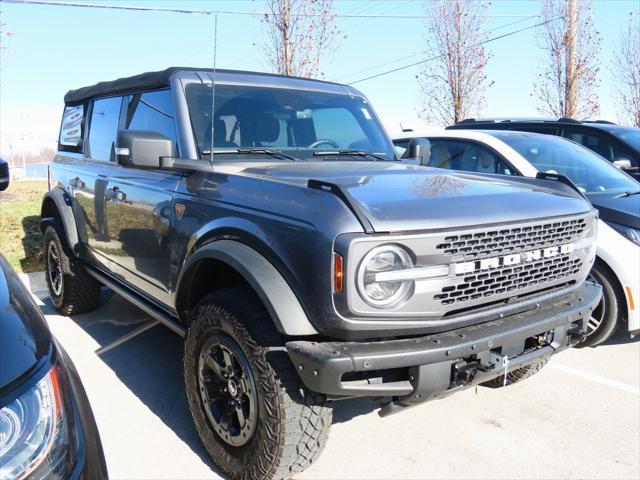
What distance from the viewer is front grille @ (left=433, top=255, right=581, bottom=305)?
7.43 ft

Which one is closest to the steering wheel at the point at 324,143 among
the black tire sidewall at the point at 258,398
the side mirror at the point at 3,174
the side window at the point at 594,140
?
the black tire sidewall at the point at 258,398

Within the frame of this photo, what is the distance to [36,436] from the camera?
1.37 m

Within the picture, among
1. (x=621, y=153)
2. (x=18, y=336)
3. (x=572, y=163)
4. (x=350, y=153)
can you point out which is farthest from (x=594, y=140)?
(x=18, y=336)

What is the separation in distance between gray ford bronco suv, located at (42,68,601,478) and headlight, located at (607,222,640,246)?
1.32 metres

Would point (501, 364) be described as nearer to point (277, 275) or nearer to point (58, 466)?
point (277, 275)

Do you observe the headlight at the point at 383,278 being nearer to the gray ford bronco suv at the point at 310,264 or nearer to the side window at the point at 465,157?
the gray ford bronco suv at the point at 310,264

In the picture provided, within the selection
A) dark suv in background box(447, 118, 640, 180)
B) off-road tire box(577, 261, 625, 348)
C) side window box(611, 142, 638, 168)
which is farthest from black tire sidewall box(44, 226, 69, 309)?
side window box(611, 142, 638, 168)

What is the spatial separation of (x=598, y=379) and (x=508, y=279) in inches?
80.7

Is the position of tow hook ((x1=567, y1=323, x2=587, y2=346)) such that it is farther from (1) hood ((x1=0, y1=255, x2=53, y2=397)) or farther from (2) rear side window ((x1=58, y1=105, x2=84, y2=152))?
(2) rear side window ((x1=58, y1=105, x2=84, y2=152))

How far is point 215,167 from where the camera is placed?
2.93 metres

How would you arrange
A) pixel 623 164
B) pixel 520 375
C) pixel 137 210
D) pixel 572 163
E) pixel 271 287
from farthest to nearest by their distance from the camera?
1. pixel 623 164
2. pixel 572 163
3. pixel 137 210
4. pixel 520 375
5. pixel 271 287

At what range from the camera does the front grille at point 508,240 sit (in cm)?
223

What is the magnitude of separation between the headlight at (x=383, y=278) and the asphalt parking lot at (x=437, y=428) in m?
1.10

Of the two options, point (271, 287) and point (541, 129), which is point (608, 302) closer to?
point (271, 287)
